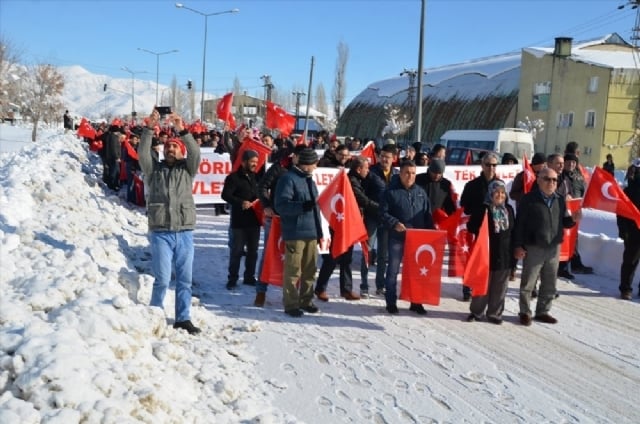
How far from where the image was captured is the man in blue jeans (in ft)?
19.8

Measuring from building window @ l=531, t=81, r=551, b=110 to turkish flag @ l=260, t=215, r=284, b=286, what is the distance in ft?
145

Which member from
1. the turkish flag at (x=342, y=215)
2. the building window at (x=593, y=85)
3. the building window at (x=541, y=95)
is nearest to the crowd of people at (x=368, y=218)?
the turkish flag at (x=342, y=215)

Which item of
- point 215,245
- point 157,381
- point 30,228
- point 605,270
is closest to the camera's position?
point 157,381

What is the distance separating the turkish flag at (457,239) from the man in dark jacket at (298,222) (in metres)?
2.40

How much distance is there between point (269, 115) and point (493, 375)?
1366 centimetres

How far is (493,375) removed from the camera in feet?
18.9

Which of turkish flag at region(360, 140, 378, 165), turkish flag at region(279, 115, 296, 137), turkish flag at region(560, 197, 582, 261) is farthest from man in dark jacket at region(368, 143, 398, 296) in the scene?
turkish flag at region(279, 115, 296, 137)

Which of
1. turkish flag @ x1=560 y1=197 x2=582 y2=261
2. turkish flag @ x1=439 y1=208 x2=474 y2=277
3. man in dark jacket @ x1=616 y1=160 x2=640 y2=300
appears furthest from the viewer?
turkish flag @ x1=560 y1=197 x2=582 y2=261

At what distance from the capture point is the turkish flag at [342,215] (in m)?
7.96

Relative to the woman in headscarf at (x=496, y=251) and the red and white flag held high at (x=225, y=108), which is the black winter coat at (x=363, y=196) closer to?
the woman in headscarf at (x=496, y=251)

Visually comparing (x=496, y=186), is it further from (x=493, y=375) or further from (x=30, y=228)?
(x=30, y=228)

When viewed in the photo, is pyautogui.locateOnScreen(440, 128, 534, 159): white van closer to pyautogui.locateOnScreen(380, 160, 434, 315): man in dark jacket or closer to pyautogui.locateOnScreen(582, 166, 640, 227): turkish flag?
pyautogui.locateOnScreen(582, 166, 640, 227): turkish flag

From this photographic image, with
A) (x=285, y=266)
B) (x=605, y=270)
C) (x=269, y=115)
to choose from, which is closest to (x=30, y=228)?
(x=285, y=266)

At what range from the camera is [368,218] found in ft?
28.8
